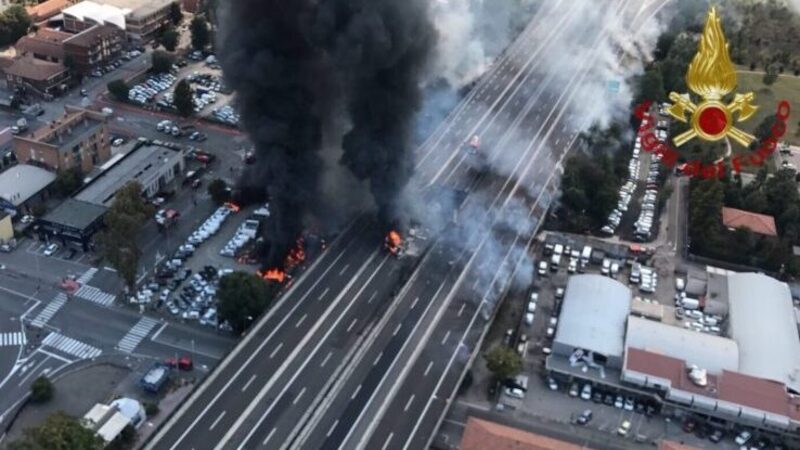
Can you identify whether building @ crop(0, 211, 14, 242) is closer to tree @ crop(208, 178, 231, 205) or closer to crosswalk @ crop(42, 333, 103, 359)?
crosswalk @ crop(42, 333, 103, 359)

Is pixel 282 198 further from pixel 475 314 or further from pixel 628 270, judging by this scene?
pixel 628 270

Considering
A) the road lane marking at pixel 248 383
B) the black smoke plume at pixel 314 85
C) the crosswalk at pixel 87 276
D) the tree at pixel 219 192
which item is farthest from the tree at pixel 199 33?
the road lane marking at pixel 248 383

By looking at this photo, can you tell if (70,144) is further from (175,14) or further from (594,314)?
(594,314)

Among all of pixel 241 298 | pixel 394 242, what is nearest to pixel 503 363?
pixel 394 242

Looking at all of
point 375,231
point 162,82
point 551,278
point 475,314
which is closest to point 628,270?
point 551,278

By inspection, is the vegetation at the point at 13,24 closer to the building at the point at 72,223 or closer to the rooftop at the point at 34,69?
the rooftop at the point at 34,69

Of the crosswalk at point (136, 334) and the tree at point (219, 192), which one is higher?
the tree at point (219, 192)

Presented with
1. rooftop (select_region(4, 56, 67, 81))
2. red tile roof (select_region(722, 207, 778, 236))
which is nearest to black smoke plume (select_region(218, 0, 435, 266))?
red tile roof (select_region(722, 207, 778, 236))
